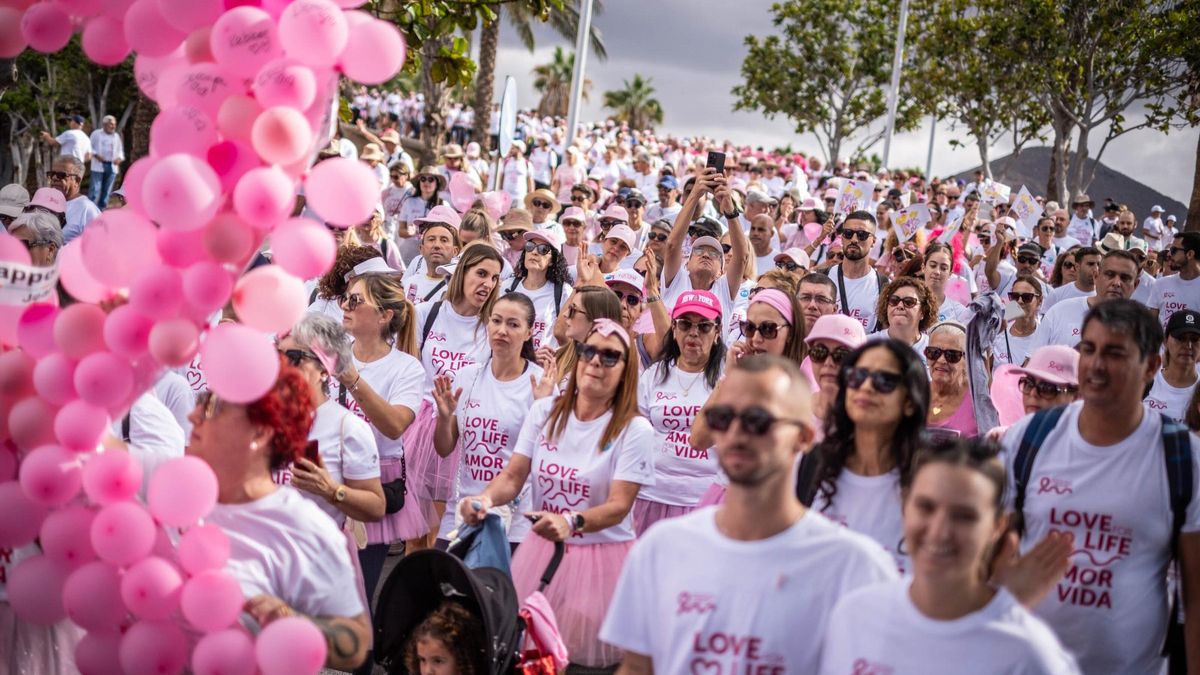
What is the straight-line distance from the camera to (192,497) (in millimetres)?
3342

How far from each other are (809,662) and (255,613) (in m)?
1.53

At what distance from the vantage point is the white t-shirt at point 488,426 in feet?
21.3

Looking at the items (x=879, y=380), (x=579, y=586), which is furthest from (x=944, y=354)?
(x=879, y=380)

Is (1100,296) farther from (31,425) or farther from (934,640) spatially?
(31,425)

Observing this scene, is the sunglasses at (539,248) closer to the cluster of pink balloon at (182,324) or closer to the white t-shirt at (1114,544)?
the white t-shirt at (1114,544)

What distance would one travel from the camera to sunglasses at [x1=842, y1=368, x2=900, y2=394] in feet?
13.2

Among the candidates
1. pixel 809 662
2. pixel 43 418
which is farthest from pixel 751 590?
pixel 43 418

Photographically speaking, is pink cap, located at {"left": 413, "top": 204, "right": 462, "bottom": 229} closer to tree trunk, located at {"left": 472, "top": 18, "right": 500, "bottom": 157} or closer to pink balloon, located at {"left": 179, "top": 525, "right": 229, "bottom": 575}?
pink balloon, located at {"left": 179, "top": 525, "right": 229, "bottom": 575}

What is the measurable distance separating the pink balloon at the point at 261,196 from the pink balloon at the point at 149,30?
60 centimetres

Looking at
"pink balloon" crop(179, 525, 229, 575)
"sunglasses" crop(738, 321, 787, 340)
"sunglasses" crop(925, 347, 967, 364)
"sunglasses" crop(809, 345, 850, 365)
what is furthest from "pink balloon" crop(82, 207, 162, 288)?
"sunglasses" crop(925, 347, 967, 364)

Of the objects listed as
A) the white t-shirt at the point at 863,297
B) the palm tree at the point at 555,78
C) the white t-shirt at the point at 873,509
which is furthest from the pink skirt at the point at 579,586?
the palm tree at the point at 555,78

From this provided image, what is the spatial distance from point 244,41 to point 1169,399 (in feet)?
20.8

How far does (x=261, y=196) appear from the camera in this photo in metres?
3.33

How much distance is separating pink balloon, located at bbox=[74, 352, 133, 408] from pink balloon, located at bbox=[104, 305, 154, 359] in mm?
39
